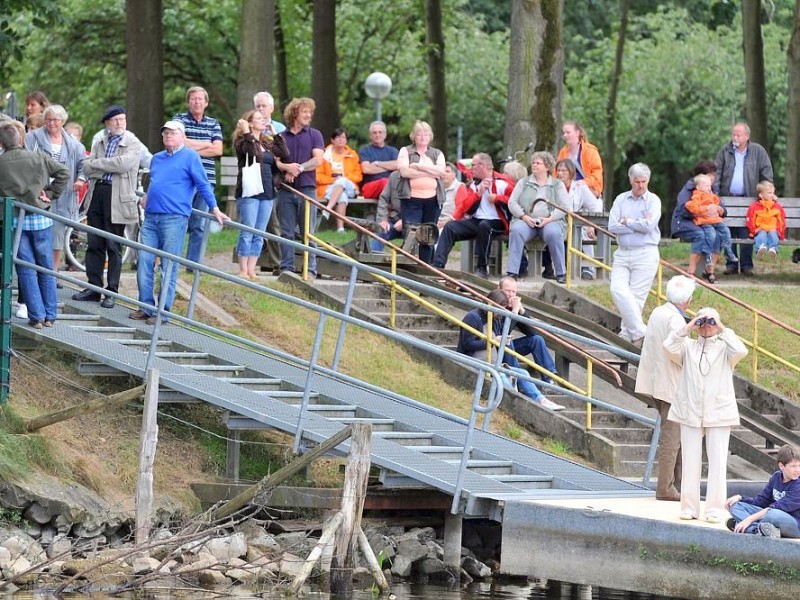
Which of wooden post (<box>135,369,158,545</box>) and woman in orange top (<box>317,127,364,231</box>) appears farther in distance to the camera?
woman in orange top (<box>317,127,364,231</box>)

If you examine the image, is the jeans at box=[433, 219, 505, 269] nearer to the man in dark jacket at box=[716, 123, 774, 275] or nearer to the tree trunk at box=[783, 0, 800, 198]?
the man in dark jacket at box=[716, 123, 774, 275]

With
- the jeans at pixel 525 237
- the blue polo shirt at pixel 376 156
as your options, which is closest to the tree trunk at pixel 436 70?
the blue polo shirt at pixel 376 156

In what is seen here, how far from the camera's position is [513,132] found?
2356 centimetres

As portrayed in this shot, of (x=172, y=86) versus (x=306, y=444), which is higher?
(x=172, y=86)

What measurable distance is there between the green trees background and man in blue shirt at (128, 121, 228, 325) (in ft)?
70.3

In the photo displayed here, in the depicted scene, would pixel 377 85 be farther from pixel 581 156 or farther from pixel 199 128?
pixel 199 128

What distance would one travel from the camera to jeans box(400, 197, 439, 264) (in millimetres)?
21094

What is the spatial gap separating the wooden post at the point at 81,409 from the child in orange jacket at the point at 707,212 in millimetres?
9172

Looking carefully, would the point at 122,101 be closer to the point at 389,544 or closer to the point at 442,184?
the point at 442,184

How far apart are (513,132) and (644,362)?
33.1 feet

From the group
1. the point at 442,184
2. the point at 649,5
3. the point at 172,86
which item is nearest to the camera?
the point at 442,184

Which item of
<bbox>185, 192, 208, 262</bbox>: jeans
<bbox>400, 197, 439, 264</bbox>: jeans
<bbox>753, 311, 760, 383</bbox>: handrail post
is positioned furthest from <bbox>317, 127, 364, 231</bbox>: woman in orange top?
<bbox>753, 311, 760, 383</bbox>: handrail post

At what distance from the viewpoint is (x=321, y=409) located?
15227 mm

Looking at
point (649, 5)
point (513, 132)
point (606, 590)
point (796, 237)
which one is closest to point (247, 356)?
point (606, 590)
